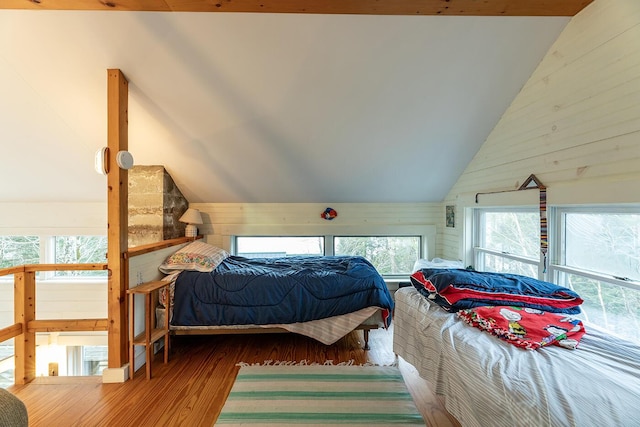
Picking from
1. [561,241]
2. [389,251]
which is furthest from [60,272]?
[561,241]

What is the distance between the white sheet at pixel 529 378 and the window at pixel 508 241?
1.09 m

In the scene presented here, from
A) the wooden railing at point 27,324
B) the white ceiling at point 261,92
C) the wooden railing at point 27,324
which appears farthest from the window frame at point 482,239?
the wooden railing at point 27,324

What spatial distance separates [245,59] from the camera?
2.09 metres

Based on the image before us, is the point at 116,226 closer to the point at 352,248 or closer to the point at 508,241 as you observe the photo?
the point at 352,248

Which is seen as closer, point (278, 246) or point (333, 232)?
point (333, 232)

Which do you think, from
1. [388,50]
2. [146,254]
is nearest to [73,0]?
[146,254]

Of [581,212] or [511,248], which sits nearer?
[581,212]

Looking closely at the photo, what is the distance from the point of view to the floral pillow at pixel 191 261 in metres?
2.69

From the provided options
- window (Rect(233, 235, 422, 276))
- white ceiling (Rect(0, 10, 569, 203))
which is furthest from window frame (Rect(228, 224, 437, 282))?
white ceiling (Rect(0, 10, 569, 203))

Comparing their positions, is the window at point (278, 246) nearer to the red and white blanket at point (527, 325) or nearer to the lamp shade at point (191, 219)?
the lamp shade at point (191, 219)

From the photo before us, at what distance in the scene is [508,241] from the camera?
270 centimetres

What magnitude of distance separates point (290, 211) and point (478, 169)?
2.31 metres

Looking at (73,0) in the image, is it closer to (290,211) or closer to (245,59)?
(245,59)

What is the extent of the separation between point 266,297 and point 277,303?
111 millimetres
